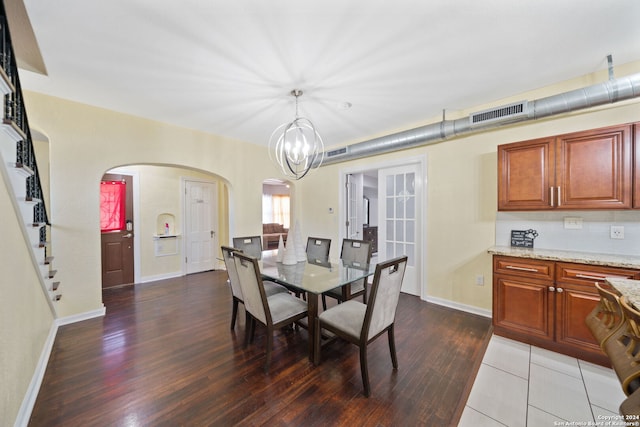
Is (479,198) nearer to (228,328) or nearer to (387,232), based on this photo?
(387,232)

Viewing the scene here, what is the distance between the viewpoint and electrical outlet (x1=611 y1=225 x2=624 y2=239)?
2.20 metres

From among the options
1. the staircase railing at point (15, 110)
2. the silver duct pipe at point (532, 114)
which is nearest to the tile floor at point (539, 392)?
the silver duct pipe at point (532, 114)

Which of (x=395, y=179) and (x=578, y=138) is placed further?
(x=395, y=179)

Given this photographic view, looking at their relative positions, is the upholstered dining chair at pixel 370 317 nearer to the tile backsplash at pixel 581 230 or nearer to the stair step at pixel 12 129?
the tile backsplash at pixel 581 230


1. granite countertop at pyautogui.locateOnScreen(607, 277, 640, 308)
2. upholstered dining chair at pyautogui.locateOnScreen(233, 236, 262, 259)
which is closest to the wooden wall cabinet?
A: granite countertop at pyautogui.locateOnScreen(607, 277, 640, 308)

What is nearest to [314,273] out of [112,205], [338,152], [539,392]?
[539,392]

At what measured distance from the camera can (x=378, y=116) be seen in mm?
3303

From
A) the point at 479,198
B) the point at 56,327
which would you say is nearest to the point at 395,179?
the point at 479,198

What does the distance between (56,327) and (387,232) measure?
4398mm

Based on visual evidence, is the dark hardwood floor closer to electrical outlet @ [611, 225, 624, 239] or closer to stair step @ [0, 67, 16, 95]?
electrical outlet @ [611, 225, 624, 239]

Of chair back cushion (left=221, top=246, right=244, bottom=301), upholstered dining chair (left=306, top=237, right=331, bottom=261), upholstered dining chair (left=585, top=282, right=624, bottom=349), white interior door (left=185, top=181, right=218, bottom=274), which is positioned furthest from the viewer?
white interior door (left=185, top=181, right=218, bottom=274)

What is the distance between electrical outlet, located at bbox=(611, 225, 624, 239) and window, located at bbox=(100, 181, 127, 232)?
6.59 m

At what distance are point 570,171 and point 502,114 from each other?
83 cm

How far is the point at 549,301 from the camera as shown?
7.11ft
